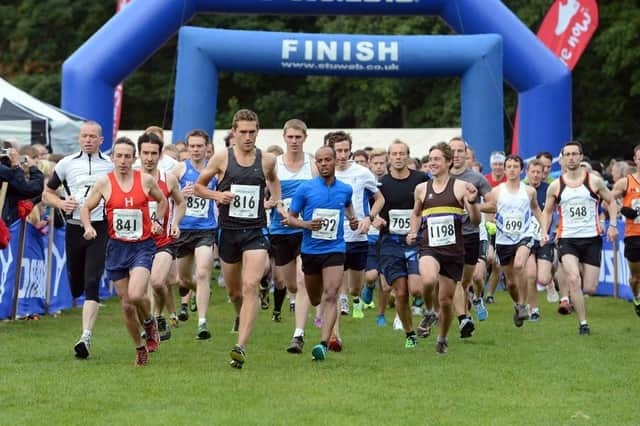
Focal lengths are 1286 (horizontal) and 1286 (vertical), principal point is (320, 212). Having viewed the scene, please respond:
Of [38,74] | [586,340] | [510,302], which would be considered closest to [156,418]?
[586,340]

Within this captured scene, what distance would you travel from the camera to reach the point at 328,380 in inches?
378

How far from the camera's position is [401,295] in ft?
40.7

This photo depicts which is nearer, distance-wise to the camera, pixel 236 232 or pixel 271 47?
pixel 236 232

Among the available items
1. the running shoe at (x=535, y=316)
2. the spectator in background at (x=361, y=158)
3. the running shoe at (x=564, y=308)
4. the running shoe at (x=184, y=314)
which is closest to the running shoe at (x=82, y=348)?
the running shoe at (x=184, y=314)

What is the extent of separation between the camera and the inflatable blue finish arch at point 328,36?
66.5 ft

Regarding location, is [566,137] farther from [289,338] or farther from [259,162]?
[259,162]

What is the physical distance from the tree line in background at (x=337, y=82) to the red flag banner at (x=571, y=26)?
11969 mm

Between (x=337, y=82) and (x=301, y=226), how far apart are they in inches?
1272

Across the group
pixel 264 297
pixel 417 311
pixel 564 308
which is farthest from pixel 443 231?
pixel 264 297

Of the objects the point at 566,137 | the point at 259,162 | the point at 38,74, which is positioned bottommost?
the point at 259,162

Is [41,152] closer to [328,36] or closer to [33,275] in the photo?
[33,275]

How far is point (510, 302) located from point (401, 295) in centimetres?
648

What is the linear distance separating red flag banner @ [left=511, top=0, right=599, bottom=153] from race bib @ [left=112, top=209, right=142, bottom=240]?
1515cm

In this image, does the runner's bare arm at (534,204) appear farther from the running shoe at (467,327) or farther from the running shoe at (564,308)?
the running shoe at (467,327)
